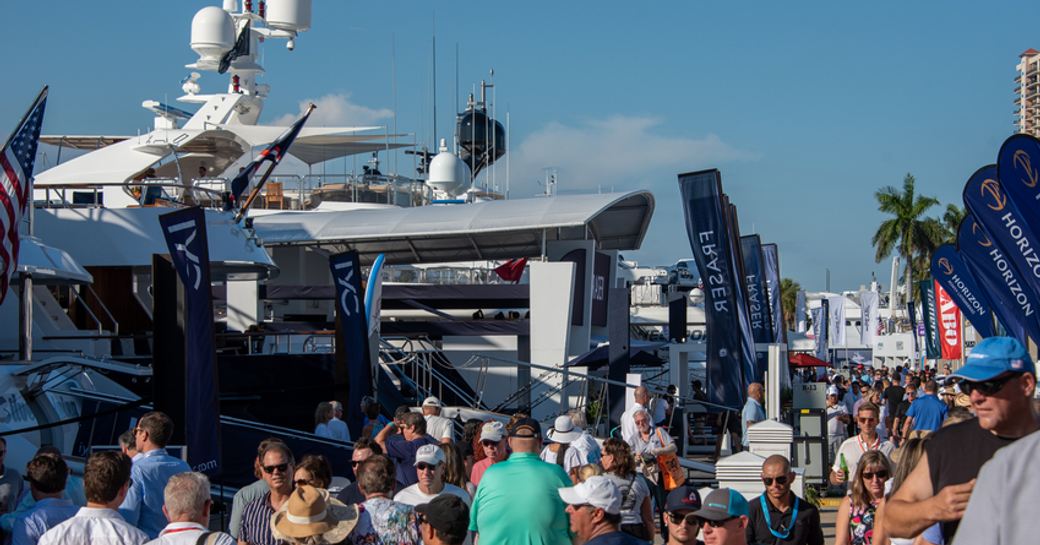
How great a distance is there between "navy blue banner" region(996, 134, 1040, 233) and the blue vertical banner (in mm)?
8458

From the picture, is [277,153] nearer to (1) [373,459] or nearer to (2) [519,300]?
(2) [519,300]

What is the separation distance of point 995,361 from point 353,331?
1382cm

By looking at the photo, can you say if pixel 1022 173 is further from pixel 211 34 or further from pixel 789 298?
pixel 789 298

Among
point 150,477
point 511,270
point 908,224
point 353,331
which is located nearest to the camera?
point 150,477

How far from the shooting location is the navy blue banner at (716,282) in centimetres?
2102

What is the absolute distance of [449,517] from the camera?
19.6ft

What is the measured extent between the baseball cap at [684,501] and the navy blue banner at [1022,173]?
9.50 m

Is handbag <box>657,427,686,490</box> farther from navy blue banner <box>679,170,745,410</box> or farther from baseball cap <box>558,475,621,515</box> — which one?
navy blue banner <box>679,170,745,410</box>

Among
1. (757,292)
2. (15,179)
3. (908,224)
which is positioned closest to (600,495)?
(15,179)

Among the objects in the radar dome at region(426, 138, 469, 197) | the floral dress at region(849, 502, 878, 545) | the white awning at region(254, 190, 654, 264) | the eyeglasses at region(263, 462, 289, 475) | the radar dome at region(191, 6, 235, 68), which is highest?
the radar dome at region(191, 6, 235, 68)

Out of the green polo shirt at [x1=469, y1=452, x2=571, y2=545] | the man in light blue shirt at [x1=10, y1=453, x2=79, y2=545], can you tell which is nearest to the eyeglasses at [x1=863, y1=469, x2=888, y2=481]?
the green polo shirt at [x1=469, y1=452, x2=571, y2=545]

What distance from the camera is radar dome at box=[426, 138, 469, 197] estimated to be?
45844 millimetres

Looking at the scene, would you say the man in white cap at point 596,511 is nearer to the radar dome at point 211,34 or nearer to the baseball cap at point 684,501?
the baseball cap at point 684,501

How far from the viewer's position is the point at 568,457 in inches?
385
